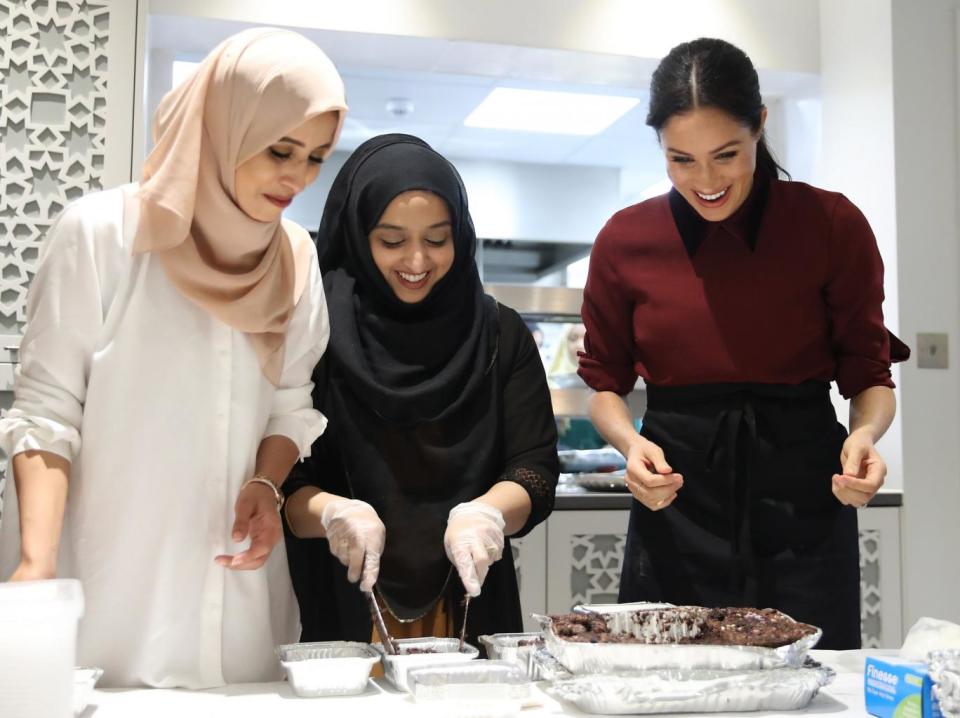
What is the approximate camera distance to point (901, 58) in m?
3.11

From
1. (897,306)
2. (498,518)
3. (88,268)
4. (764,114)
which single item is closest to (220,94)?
(88,268)

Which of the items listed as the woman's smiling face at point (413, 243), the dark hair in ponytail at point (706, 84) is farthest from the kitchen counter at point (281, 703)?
the dark hair in ponytail at point (706, 84)

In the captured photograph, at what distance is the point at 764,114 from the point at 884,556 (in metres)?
1.79

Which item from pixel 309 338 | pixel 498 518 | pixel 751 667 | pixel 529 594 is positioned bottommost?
pixel 529 594

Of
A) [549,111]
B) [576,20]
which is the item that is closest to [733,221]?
[576,20]

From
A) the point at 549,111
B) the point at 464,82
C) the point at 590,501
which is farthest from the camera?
the point at 549,111

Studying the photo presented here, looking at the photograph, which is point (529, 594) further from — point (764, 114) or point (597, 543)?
point (764, 114)

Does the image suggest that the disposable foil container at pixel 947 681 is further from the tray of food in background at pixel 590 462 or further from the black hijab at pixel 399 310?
Answer: the tray of food in background at pixel 590 462

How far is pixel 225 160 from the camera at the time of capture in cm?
132

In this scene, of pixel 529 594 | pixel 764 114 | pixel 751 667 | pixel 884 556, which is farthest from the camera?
pixel 884 556

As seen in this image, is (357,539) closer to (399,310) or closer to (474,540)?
(474,540)

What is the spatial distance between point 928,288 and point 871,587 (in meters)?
0.89

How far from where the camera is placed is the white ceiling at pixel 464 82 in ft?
10.4

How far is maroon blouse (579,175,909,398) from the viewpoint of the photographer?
167 centimetres
